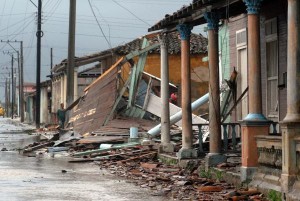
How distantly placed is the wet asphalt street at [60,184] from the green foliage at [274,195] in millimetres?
1972

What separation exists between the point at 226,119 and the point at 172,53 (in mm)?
→ 15642

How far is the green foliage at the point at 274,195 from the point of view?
1018 cm

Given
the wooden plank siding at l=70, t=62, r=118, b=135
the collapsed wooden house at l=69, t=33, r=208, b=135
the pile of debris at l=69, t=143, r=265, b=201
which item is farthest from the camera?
the wooden plank siding at l=70, t=62, r=118, b=135

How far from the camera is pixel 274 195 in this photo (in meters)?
10.3

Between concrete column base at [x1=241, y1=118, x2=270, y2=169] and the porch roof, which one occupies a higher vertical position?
the porch roof

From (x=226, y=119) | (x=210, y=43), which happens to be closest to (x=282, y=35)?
(x=210, y=43)

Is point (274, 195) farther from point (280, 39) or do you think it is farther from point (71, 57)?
point (71, 57)

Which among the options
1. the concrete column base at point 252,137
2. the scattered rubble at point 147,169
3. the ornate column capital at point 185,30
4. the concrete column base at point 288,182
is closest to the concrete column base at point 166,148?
the scattered rubble at point 147,169

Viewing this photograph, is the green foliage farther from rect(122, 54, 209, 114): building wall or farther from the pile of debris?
rect(122, 54, 209, 114): building wall

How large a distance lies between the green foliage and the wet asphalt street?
1972mm

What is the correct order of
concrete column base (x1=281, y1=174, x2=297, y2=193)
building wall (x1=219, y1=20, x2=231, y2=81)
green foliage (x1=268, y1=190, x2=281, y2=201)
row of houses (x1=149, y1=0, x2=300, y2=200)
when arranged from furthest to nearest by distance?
1. building wall (x1=219, y1=20, x2=231, y2=81)
2. green foliage (x1=268, y1=190, x2=281, y2=201)
3. row of houses (x1=149, y1=0, x2=300, y2=200)
4. concrete column base (x1=281, y1=174, x2=297, y2=193)

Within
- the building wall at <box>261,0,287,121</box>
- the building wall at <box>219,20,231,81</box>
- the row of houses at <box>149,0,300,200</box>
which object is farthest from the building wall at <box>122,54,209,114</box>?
the building wall at <box>261,0,287,121</box>

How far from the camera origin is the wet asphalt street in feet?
37.7

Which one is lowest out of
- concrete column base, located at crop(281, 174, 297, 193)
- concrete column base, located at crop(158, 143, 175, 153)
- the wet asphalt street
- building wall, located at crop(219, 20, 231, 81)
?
the wet asphalt street
